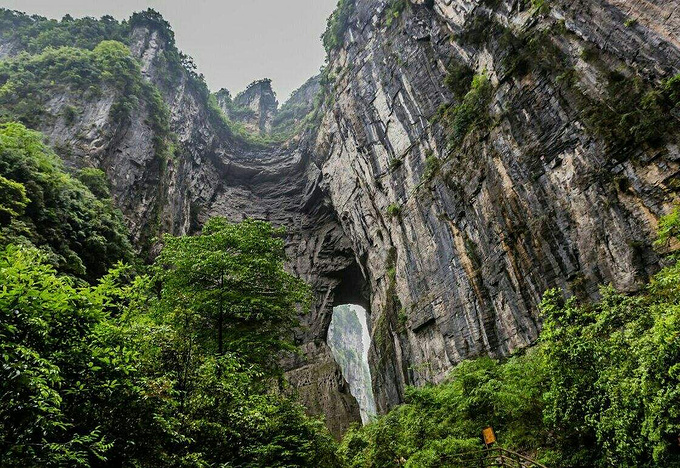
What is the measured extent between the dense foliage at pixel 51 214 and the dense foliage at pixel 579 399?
41.3 ft

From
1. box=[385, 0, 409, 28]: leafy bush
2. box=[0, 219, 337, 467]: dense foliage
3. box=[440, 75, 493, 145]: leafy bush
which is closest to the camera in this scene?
box=[0, 219, 337, 467]: dense foliage

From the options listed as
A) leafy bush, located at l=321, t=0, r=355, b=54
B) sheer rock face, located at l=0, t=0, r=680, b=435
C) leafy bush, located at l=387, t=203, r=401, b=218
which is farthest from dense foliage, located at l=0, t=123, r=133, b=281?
leafy bush, located at l=321, t=0, r=355, b=54

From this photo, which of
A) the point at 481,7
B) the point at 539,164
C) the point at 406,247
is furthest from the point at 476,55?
the point at 406,247

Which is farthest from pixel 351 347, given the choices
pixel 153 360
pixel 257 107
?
pixel 153 360

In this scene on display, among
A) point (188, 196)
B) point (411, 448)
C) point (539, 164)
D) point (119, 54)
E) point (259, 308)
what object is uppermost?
point (119, 54)

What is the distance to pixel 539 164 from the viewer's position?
1398 cm

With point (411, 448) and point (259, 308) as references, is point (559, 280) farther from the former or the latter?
point (259, 308)

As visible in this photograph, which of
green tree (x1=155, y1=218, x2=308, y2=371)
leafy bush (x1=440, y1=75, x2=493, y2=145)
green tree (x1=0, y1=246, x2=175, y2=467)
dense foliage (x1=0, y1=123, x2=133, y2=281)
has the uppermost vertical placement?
leafy bush (x1=440, y1=75, x2=493, y2=145)

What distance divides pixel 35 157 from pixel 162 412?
15001 millimetres

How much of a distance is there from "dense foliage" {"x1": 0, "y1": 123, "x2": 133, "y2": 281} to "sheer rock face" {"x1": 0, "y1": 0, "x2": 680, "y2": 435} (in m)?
6.15

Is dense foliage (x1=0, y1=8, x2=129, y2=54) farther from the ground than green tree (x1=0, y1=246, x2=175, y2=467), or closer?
farther from the ground

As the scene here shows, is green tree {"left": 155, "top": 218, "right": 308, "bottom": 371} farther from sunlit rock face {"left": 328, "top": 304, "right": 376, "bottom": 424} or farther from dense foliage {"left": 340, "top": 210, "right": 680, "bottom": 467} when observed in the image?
sunlit rock face {"left": 328, "top": 304, "right": 376, "bottom": 424}

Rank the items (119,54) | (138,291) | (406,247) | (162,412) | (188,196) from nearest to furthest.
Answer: (162,412) < (138,291) < (406,247) < (119,54) < (188,196)

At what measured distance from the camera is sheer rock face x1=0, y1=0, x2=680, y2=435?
38.1 feet
